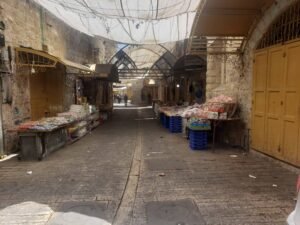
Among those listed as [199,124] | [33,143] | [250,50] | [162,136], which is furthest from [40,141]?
[250,50]

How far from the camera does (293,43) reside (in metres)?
5.37

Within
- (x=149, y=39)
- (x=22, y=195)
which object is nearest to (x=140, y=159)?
(x=22, y=195)

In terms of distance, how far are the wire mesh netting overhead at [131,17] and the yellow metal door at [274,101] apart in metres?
2.72

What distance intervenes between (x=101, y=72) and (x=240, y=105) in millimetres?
7778

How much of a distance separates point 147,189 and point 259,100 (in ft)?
12.9

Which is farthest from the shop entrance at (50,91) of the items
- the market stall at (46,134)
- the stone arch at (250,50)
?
the stone arch at (250,50)

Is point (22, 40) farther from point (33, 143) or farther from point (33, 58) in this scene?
point (33, 143)

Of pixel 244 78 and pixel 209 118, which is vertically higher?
pixel 244 78

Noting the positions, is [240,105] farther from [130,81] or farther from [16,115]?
[130,81]

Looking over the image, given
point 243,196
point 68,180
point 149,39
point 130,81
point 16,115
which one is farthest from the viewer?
point 130,81

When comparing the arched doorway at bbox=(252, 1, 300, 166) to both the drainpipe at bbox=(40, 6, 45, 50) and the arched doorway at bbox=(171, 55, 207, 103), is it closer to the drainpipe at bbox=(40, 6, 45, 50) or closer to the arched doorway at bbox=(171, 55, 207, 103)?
the arched doorway at bbox=(171, 55, 207, 103)

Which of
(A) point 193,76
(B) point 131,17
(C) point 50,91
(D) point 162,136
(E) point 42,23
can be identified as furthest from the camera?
(A) point 193,76

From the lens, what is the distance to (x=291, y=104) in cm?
546

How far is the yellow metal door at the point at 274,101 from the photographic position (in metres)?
5.82
